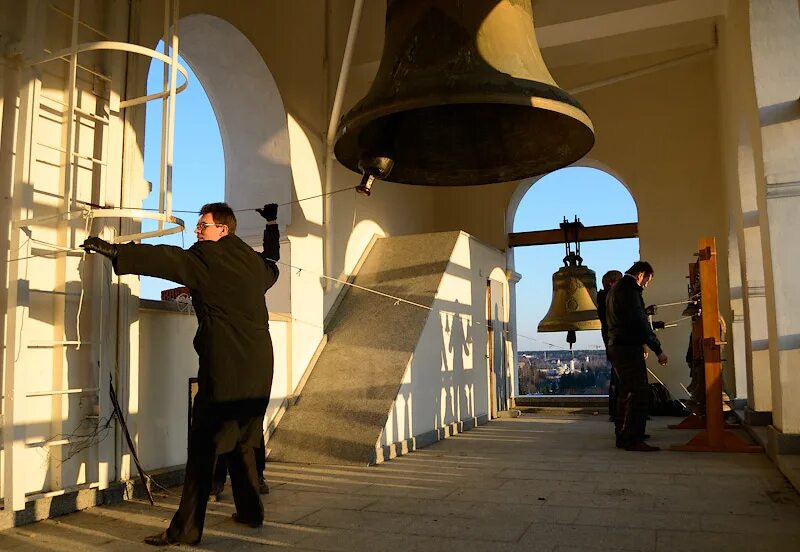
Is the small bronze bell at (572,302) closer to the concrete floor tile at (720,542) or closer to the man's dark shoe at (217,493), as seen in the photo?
the man's dark shoe at (217,493)

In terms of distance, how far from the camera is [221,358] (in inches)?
129

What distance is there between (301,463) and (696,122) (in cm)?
702

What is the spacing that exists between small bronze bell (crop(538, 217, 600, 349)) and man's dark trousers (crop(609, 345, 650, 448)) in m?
2.64

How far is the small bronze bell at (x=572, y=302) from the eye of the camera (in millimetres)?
8781

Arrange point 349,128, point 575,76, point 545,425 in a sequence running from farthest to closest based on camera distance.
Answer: point 575,76, point 545,425, point 349,128

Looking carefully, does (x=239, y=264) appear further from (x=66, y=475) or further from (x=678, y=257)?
(x=678, y=257)

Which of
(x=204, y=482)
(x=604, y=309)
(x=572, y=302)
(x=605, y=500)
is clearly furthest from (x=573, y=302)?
(x=204, y=482)

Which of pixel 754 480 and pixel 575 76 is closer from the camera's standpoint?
pixel 754 480

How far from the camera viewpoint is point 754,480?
444 centimetres

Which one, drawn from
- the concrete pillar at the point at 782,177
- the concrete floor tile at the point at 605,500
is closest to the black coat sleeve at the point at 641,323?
the concrete pillar at the point at 782,177

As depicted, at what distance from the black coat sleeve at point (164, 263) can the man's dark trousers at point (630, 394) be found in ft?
13.0

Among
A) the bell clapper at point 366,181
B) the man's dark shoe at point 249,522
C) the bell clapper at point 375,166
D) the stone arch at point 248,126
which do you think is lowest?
the man's dark shoe at point 249,522

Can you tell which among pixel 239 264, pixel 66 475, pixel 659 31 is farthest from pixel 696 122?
pixel 66 475

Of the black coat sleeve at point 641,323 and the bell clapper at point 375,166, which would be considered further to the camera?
the black coat sleeve at point 641,323
